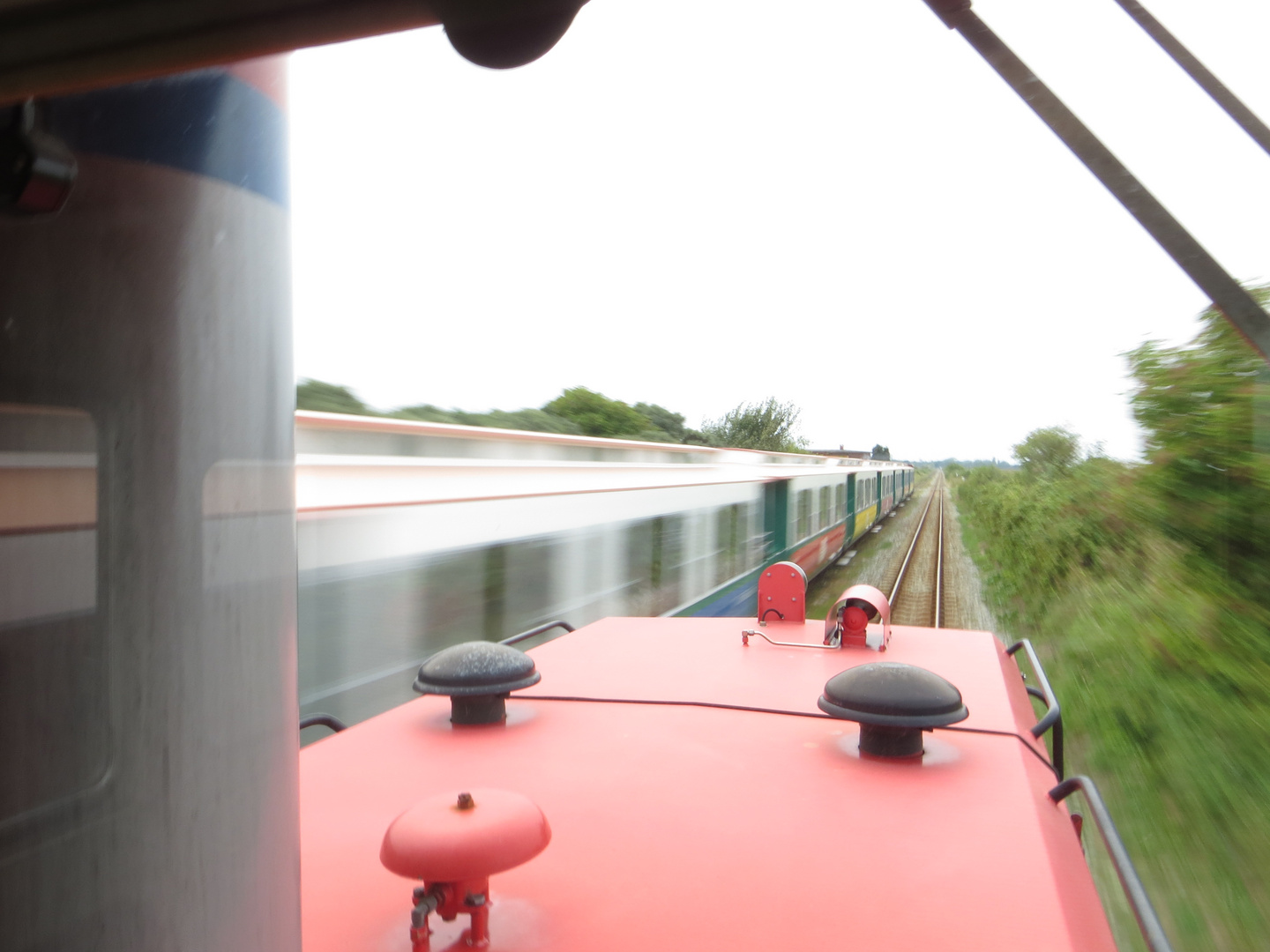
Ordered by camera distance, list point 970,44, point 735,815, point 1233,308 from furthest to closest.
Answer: point 735,815
point 970,44
point 1233,308

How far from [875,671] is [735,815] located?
1.84 ft

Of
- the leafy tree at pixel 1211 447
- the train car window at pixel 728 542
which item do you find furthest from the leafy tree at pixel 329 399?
the leafy tree at pixel 1211 447

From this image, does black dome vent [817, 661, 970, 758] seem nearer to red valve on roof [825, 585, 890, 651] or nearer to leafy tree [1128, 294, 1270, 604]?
red valve on roof [825, 585, 890, 651]

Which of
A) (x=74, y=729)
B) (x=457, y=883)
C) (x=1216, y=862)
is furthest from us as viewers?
(x=1216, y=862)

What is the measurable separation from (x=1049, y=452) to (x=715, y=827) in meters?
23.4

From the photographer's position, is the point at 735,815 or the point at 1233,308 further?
the point at 735,815

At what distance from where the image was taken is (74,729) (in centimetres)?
73

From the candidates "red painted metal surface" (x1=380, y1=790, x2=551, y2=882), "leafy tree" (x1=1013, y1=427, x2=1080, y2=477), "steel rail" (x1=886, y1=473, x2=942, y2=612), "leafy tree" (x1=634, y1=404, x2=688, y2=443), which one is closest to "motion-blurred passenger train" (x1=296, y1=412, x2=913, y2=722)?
"red painted metal surface" (x1=380, y1=790, x2=551, y2=882)

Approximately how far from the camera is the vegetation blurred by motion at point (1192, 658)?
19.4ft

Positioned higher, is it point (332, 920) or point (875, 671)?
point (875, 671)

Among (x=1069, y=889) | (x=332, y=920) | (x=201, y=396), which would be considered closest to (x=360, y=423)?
(x=332, y=920)

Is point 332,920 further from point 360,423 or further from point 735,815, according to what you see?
point 360,423

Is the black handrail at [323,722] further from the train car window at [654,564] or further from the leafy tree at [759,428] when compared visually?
the leafy tree at [759,428]

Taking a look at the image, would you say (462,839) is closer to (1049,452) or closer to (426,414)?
(426,414)
